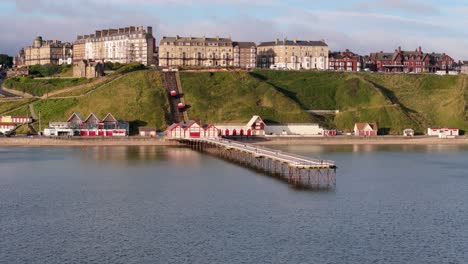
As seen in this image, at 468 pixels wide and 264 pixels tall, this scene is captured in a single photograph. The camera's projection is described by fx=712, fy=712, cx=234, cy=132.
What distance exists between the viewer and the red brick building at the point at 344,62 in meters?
190

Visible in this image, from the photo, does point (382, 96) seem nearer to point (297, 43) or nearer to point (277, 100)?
point (277, 100)

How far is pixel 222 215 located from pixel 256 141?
70.2 meters

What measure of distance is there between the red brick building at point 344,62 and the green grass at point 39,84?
222 feet

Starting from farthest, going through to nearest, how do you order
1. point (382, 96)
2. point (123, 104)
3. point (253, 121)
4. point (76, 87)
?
point (76, 87) < point (382, 96) < point (123, 104) < point (253, 121)

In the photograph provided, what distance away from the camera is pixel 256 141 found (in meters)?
125

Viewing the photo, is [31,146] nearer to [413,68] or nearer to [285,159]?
[285,159]

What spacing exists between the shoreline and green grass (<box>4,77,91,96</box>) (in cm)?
3434

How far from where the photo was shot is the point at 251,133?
127562 mm

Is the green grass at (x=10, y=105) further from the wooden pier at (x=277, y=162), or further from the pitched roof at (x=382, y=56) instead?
the pitched roof at (x=382, y=56)

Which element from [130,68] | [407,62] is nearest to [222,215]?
[130,68]

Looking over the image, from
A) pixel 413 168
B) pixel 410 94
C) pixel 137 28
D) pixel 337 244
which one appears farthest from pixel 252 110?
pixel 337 244

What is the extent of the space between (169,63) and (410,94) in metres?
59.4

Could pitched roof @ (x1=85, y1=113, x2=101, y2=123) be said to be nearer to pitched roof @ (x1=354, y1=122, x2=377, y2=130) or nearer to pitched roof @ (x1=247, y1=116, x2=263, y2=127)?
pitched roof @ (x1=247, y1=116, x2=263, y2=127)

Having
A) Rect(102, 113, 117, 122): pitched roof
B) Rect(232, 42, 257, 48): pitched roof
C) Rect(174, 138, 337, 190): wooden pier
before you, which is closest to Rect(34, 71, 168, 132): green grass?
Rect(102, 113, 117, 122): pitched roof
